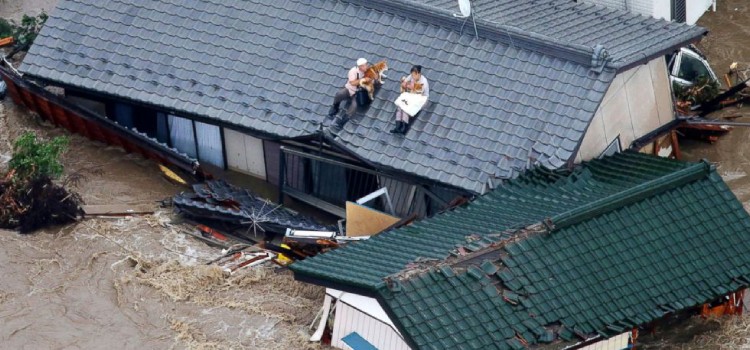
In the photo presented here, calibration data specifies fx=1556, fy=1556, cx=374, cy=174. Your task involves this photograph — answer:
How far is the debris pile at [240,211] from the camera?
2989 cm

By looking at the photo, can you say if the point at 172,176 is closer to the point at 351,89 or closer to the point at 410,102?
the point at 351,89

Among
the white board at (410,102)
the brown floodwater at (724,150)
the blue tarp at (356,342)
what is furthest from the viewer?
the white board at (410,102)

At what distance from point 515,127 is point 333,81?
4050 mm

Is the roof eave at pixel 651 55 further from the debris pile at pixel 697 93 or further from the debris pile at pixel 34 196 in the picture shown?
the debris pile at pixel 34 196

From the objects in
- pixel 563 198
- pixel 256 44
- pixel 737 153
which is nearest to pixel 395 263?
pixel 563 198

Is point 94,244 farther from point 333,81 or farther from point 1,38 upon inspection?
point 1,38

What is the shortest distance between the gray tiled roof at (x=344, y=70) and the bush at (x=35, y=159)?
2150 mm

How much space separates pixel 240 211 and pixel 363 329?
5822 millimetres

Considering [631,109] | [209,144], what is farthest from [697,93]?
[209,144]

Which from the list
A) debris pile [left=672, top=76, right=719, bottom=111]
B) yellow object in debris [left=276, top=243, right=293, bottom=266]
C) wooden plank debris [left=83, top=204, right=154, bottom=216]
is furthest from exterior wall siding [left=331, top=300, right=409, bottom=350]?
debris pile [left=672, top=76, right=719, bottom=111]

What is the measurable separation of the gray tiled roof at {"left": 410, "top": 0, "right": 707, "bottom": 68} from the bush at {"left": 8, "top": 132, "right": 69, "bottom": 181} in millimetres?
8108

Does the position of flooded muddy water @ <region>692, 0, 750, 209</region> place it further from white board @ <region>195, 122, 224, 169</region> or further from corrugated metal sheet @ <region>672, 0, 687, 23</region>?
white board @ <region>195, 122, 224, 169</region>

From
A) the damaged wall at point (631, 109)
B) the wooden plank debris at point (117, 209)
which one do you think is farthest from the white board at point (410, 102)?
the wooden plank debris at point (117, 209)

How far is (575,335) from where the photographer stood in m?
24.5
